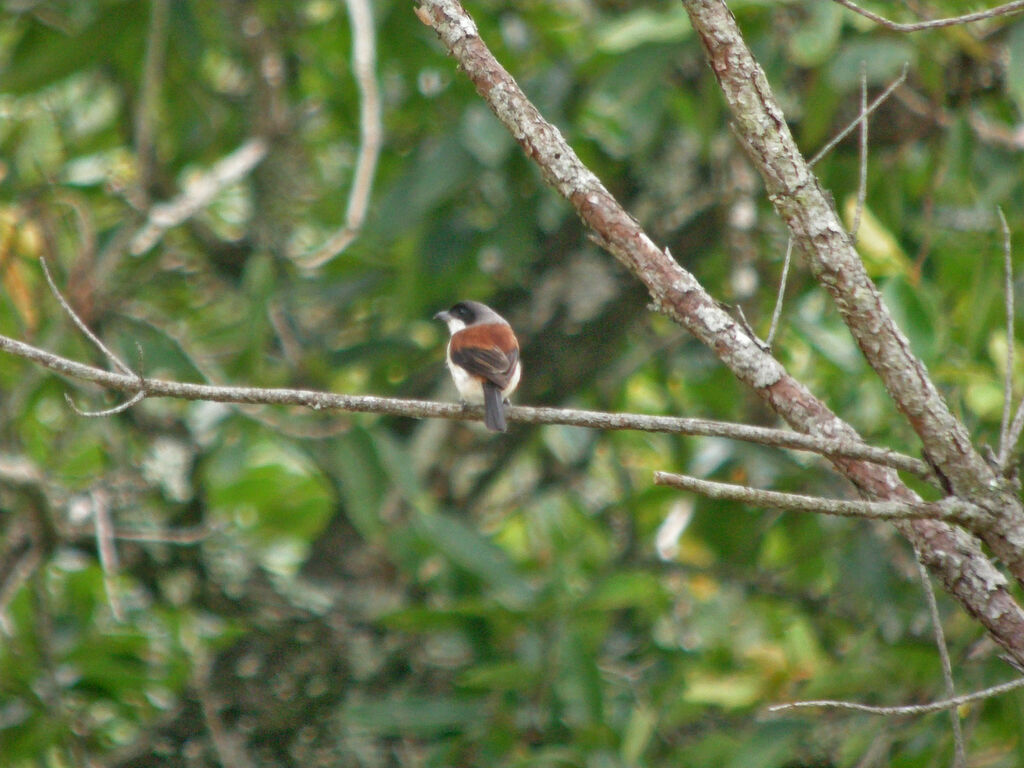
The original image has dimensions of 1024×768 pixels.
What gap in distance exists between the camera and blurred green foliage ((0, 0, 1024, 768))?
416cm

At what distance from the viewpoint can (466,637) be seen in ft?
14.3

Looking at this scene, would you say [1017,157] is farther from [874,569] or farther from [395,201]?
[395,201]

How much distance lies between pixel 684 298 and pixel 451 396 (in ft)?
11.2

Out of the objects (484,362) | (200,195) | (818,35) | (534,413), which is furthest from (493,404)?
(200,195)

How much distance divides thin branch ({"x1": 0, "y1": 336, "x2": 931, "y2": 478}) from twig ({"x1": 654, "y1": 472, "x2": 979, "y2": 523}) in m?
0.08

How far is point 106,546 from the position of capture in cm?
462

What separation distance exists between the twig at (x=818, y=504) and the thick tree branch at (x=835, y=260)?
0.12 meters

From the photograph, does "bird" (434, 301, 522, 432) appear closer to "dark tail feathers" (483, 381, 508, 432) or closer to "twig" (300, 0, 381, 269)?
"dark tail feathers" (483, 381, 508, 432)

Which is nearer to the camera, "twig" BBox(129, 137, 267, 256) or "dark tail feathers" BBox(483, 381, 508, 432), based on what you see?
"dark tail feathers" BBox(483, 381, 508, 432)

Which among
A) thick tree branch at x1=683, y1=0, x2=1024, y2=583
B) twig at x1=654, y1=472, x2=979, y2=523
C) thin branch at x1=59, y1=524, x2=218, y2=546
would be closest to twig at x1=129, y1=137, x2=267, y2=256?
thin branch at x1=59, y1=524, x2=218, y2=546

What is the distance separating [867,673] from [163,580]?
10.4ft

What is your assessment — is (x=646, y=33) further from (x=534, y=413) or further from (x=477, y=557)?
(x=534, y=413)

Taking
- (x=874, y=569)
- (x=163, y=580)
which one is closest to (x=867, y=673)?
(x=874, y=569)

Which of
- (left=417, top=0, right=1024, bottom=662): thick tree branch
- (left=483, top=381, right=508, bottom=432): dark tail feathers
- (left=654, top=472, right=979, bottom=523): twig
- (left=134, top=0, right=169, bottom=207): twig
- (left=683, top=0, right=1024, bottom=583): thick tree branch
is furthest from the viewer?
(left=134, top=0, right=169, bottom=207): twig
